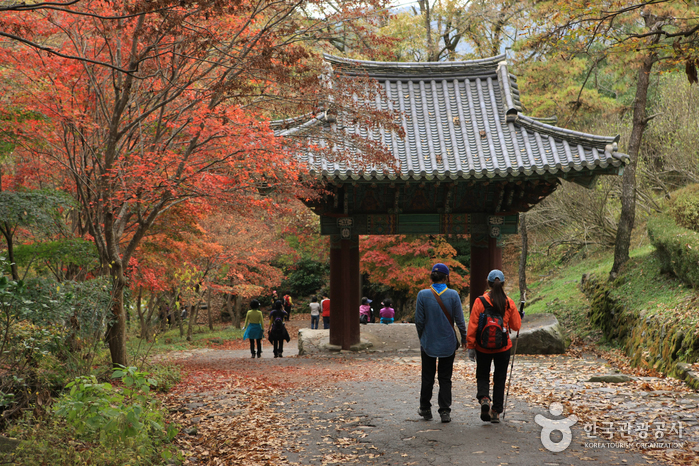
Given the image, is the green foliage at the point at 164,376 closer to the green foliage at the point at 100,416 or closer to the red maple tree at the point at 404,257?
the green foliage at the point at 100,416

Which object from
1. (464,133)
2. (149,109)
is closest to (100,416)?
(149,109)

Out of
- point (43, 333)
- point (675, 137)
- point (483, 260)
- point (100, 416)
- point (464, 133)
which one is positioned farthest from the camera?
point (675, 137)

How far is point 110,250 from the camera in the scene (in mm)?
7527

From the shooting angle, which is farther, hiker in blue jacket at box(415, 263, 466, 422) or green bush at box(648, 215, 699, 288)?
green bush at box(648, 215, 699, 288)

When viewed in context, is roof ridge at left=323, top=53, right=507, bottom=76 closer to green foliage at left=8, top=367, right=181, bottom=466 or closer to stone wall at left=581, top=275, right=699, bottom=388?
stone wall at left=581, top=275, right=699, bottom=388

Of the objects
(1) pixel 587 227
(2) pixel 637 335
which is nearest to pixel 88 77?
(2) pixel 637 335

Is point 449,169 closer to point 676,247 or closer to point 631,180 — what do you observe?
point 676,247

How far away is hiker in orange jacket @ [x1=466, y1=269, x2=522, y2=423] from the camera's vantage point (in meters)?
5.43

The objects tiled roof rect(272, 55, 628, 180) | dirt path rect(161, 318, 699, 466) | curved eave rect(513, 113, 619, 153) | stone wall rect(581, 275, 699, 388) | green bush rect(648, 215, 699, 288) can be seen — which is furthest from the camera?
curved eave rect(513, 113, 619, 153)

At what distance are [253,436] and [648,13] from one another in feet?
40.2

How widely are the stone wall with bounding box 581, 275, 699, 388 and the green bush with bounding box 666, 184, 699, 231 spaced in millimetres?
2106

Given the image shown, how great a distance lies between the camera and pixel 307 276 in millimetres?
33750

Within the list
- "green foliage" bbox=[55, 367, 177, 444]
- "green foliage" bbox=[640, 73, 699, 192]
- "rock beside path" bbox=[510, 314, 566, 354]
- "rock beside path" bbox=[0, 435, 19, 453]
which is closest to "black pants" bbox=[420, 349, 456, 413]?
"green foliage" bbox=[55, 367, 177, 444]

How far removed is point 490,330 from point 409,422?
1.33 meters
